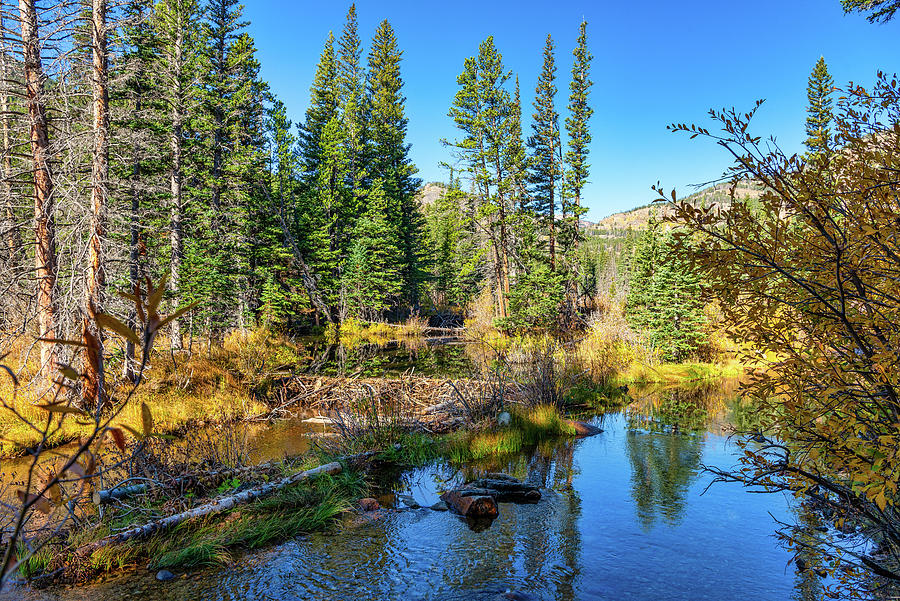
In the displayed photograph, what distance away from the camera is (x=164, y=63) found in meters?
19.4

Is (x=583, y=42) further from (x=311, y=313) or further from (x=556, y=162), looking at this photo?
(x=311, y=313)

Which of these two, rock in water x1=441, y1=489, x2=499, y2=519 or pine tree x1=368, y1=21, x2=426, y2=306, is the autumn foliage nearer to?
rock in water x1=441, y1=489, x2=499, y2=519

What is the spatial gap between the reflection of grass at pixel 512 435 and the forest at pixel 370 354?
62 mm

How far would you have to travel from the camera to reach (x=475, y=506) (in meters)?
6.90

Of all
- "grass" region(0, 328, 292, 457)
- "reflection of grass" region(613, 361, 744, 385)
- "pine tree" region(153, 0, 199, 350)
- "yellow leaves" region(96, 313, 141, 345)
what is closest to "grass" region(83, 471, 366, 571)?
"grass" region(0, 328, 292, 457)

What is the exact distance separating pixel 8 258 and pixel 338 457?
820cm

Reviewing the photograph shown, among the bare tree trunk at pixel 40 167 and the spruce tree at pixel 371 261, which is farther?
the spruce tree at pixel 371 261

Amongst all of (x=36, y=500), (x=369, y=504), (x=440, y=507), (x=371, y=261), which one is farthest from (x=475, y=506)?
(x=371, y=261)

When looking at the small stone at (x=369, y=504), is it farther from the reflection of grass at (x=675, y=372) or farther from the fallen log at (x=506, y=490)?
the reflection of grass at (x=675, y=372)

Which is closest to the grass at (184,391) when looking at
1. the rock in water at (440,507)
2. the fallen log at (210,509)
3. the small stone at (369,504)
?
the fallen log at (210,509)

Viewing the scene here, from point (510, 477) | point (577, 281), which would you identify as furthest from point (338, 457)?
point (577, 281)

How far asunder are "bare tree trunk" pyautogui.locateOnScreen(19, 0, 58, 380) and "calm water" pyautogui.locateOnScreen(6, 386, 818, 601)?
7.43m

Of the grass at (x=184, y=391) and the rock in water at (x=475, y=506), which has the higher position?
the grass at (x=184, y=391)

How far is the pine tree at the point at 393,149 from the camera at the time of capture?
1572 inches
